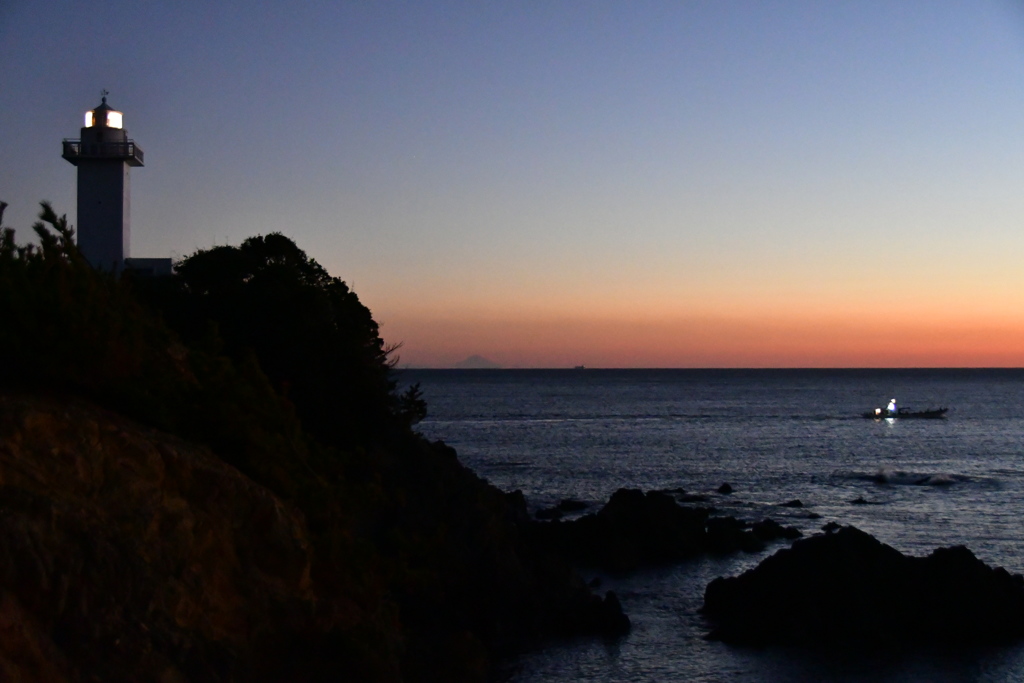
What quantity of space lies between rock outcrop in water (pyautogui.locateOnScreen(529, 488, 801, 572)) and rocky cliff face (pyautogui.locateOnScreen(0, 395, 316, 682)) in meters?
22.1

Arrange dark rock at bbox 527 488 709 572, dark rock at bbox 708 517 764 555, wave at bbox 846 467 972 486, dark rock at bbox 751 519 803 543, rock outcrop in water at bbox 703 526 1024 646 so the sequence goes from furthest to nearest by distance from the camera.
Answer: wave at bbox 846 467 972 486, dark rock at bbox 751 519 803 543, dark rock at bbox 708 517 764 555, dark rock at bbox 527 488 709 572, rock outcrop in water at bbox 703 526 1024 646

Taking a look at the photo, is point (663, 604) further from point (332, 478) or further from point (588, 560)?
point (332, 478)

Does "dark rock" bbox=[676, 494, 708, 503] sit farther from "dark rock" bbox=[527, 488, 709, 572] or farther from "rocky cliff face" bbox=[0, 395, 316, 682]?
"rocky cliff face" bbox=[0, 395, 316, 682]

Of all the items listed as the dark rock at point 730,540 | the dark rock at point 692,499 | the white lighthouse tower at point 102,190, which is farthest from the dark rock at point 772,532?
the white lighthouse tower at point 102,190

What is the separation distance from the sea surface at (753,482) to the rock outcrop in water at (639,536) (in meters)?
0.86

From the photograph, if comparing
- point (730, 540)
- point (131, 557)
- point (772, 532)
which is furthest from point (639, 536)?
point (131, 557)

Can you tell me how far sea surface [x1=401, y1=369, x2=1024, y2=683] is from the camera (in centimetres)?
2133

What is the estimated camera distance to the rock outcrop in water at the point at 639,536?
31203 mm

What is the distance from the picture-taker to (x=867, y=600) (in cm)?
2317

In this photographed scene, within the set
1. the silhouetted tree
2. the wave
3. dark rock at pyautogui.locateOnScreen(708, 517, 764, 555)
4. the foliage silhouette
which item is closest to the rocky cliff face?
the foliage silhouette

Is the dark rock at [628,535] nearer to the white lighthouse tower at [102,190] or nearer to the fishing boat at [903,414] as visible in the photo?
the white lighthouse tower at [102,190]

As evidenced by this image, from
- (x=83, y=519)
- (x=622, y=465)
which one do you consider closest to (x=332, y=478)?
(x=83, y=519)

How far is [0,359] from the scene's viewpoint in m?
8.52

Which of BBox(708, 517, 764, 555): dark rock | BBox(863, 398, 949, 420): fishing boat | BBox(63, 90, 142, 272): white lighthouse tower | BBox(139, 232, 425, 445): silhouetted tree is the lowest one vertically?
BBox(708, 517, 764, 555): dark rock
